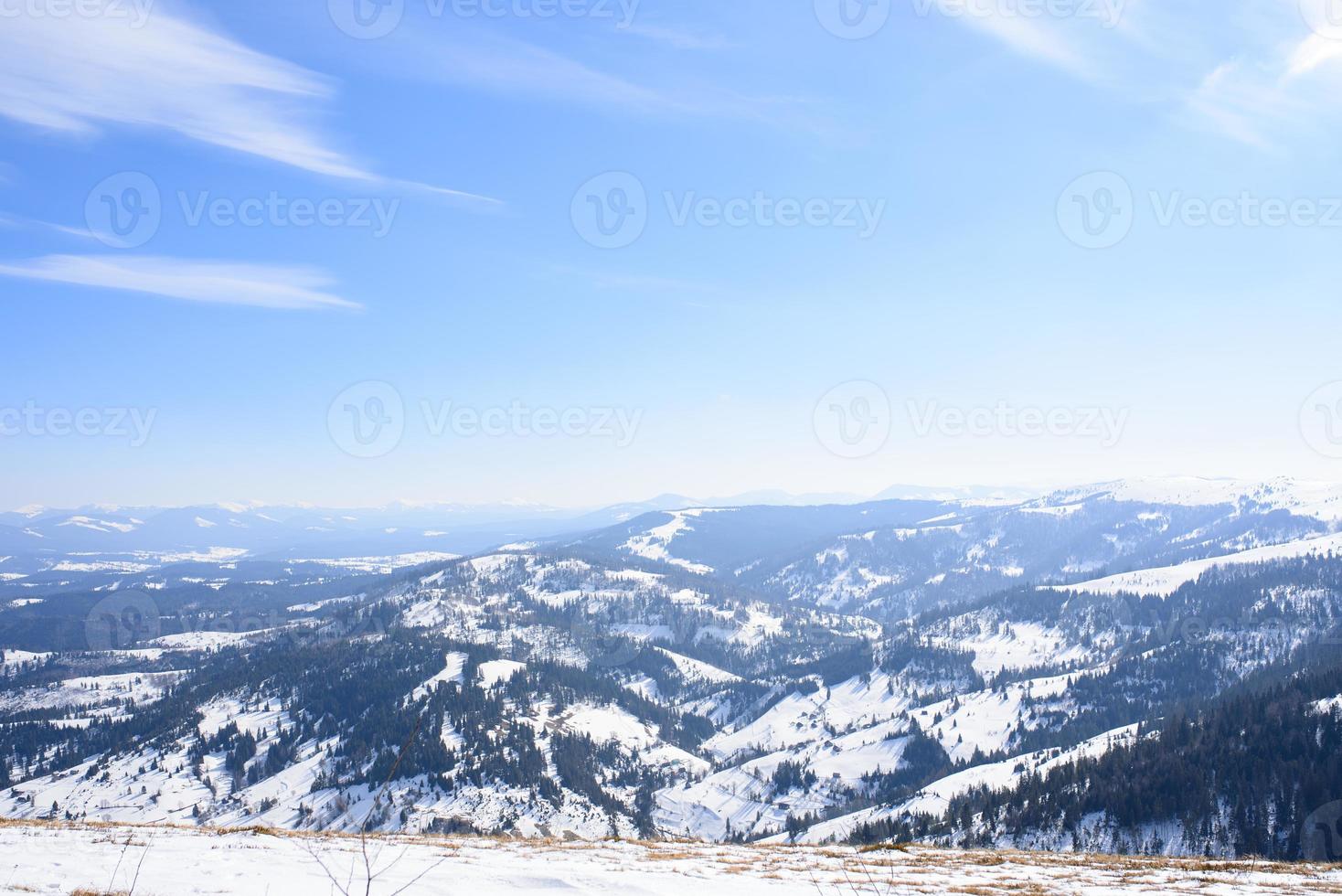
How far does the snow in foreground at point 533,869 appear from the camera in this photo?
21.5 metres

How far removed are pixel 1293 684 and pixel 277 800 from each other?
251m

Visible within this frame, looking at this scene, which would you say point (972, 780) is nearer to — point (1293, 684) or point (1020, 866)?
point (1293, 684)

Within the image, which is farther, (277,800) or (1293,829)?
(277,800)

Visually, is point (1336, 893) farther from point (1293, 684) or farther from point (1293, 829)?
point (1293, 684)

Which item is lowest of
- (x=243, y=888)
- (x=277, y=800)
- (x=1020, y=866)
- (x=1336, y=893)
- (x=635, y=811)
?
(x=635, y=811)

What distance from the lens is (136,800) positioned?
199625 mm

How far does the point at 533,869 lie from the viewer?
25.6 m

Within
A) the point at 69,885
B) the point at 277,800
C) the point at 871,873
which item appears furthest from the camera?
the point at 277,800

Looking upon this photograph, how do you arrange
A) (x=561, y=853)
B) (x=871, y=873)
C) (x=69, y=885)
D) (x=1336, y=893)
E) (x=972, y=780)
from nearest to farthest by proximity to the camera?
1. (x=69, y=885)
2. (x=1336, y=893)
3. (x=871, y=873)
4. (x=561, y=853)
5. (x=972, y=780)

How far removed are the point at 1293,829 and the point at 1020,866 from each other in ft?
328

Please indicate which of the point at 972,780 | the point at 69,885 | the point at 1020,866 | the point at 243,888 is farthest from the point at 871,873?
the point at 972,780

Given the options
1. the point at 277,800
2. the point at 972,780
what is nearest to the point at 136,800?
the point at 277,800

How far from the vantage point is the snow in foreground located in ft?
70.4

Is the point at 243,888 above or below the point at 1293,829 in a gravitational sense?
above
